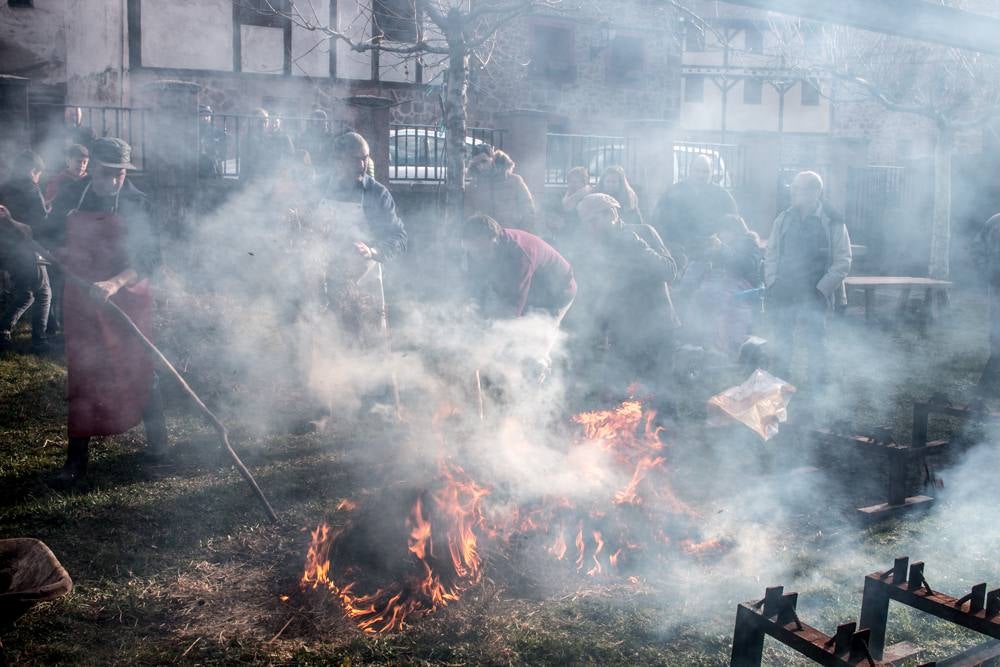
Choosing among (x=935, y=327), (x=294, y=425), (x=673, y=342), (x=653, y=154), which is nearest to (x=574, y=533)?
(x=294, y=425)

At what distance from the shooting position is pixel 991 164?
18672 millimetres

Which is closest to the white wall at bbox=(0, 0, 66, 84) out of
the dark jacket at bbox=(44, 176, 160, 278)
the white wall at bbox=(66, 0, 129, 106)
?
the white wall at bbox=(66, 0, 129, 106)

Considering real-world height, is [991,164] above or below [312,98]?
below

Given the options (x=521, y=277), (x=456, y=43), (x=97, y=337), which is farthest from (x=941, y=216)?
(x=97, y=337)

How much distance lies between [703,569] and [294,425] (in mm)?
3614

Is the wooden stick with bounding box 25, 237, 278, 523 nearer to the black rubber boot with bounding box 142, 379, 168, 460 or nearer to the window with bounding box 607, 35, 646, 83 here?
the black rubber boot with bounding box 142, 379, 168, 460

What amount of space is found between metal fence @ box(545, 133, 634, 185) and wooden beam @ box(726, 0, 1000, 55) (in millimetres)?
13805

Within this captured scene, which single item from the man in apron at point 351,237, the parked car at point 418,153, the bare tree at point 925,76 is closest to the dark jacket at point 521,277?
the man in apron at point 351,237

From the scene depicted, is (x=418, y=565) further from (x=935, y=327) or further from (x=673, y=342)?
(x=935, y=327)

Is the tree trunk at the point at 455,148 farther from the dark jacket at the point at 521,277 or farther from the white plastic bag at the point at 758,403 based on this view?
the white plastic bag at the point at 758,403

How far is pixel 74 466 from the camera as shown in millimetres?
5246

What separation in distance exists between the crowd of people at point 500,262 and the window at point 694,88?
29.0 meters

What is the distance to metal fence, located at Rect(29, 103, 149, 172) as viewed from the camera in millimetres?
10641

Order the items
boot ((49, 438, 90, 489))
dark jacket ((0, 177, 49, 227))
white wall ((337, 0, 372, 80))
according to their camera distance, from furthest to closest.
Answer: white wall ((337, 0, 372, 80)) → dark jacket ((0, 177, 49, 227)) → boot ((49, 438, 90, 489))
